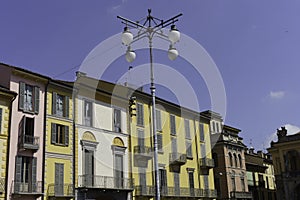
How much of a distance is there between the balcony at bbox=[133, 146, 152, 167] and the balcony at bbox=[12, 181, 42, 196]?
9.51 meters

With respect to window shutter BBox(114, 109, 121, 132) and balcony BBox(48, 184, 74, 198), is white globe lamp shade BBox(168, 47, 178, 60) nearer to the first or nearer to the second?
balcony BBox(48, 184, 74, 198)

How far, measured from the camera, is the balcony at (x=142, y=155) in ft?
107

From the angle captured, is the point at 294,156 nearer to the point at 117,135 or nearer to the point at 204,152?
the point at 204,152

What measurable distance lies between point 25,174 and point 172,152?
15557mm

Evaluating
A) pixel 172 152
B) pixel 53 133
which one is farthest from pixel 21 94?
pixel 172 152

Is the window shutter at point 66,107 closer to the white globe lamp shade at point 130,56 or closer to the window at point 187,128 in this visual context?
the white globe lamp shade at point 130,56

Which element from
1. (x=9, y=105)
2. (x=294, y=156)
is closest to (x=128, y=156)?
(x=9, y=105)

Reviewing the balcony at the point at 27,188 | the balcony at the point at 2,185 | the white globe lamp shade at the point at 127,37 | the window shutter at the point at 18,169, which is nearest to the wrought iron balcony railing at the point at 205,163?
the balcony at the point at 27,188

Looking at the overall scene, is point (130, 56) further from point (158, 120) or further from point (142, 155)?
point (158, 120)

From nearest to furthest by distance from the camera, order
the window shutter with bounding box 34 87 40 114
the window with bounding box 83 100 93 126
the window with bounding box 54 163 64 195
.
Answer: the window with bounding box 54 163 64 195 → the window shutter with bounding box 34 87 40 114 → the window with bounding box 83 100 93 126

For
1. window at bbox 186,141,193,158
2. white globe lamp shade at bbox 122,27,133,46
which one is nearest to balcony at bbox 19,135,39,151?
white globe lamp shade at bbox 122,27,133,46

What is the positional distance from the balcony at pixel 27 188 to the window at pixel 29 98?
181 inches

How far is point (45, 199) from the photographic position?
24.8m

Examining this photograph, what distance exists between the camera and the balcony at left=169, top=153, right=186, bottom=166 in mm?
35906
